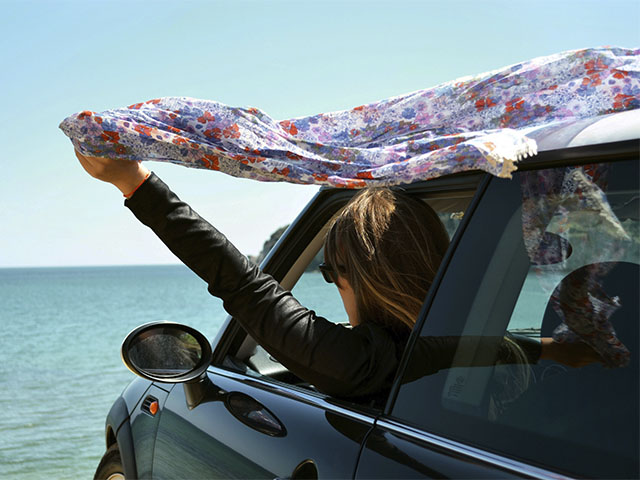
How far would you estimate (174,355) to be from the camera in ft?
7.18

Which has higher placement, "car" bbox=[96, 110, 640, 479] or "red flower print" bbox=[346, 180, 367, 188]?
"red flower print" bbox=[346, 180, 367, 188]

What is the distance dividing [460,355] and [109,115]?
1.08 m

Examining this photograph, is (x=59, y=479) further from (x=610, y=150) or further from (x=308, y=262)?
(x=610, y=150)

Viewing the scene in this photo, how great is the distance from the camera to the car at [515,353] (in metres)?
1.12

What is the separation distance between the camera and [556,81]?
Answer: 1.64 m

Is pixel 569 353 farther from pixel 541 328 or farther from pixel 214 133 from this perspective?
pixel 214 133

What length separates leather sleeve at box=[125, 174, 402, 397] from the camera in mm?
1584

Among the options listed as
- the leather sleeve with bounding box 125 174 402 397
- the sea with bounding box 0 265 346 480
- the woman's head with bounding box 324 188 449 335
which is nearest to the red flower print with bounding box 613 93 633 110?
the woman's head with bounding box 324 188 449 335

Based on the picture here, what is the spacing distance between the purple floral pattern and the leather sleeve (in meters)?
0.16

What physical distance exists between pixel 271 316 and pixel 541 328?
0.62 m

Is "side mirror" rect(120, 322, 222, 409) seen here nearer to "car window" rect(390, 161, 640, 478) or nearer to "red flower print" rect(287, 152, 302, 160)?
"red flower print" rect(287, 152, 302, 160)

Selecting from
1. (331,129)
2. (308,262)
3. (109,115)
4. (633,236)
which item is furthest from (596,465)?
(308,262)

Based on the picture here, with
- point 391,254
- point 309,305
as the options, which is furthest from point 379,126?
point 309,305

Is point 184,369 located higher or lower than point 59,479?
higher
